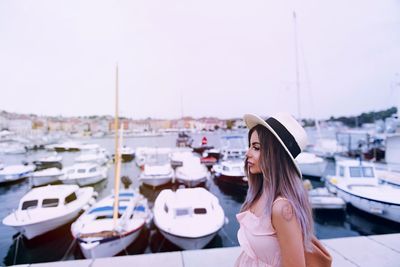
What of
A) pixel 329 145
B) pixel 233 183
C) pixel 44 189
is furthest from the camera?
pixel 329 145

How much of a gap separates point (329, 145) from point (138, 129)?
157 ft

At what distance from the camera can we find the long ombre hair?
0.80 metres

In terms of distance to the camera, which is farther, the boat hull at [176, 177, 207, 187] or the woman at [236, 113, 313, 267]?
the boat hull at [176, 177, 207, 187]

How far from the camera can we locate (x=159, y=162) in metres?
15.4

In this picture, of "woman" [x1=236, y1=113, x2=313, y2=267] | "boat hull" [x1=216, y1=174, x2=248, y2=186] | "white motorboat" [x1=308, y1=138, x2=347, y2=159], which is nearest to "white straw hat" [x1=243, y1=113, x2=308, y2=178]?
Result: "woman" [x1=236, y1=113, x2=313, y2=267]

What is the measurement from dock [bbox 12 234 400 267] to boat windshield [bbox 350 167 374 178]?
608 centimetres

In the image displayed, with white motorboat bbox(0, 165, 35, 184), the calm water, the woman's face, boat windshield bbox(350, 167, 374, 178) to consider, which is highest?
the woman's face

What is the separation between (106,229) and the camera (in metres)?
4.43

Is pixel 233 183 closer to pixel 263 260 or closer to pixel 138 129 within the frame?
pixel 263 260

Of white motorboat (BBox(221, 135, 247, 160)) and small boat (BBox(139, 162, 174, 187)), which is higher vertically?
white motorboat (BBox(221, 135, 247, 160))

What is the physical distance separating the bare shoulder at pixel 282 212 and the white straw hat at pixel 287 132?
167mm

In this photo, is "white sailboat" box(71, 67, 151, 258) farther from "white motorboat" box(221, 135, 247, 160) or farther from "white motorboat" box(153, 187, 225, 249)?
"white motorboat" box(221, 135, 247, 160)

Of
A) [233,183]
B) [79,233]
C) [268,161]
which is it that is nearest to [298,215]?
[268,161]

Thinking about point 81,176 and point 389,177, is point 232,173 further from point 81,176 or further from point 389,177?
point 81,176
